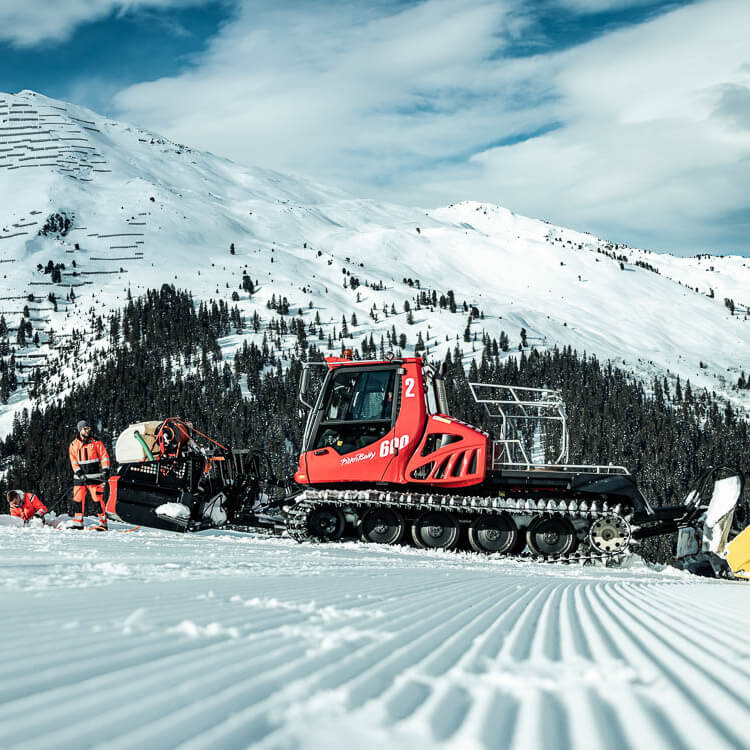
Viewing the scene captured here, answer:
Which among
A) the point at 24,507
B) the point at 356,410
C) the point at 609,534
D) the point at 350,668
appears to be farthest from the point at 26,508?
the point at 350,668

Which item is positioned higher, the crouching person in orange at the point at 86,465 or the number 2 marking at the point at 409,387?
the number 2 marking at the point at 409,387

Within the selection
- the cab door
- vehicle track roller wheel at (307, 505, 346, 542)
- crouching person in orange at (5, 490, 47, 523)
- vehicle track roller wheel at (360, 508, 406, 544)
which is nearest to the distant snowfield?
vehicle track roller wheel at (360, 508, 406, 544)

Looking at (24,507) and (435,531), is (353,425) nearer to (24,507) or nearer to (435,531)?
(435,531)

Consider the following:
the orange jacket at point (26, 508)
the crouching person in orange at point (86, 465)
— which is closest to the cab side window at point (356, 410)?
the crouching person in orange at point (86, 465)

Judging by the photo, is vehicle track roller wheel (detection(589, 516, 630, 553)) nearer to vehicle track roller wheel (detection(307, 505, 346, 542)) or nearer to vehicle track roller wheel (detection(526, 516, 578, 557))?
vehicle track roller wheel (detection(526, 516, 578, 557))

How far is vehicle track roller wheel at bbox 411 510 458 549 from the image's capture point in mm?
11211

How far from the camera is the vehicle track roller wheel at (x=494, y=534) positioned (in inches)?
436

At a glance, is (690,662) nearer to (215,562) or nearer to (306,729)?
(306,729)

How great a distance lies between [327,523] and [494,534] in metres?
2.91

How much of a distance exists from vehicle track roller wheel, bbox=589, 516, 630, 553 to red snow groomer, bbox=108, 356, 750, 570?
0.6 inches

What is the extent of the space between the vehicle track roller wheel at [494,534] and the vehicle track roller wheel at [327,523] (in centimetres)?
231

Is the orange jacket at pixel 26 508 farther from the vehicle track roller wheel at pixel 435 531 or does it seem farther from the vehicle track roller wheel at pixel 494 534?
the vehicle track roller wheel at pixel 494 534

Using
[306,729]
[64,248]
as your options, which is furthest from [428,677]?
[64,248]

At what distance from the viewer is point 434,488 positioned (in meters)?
11.4
